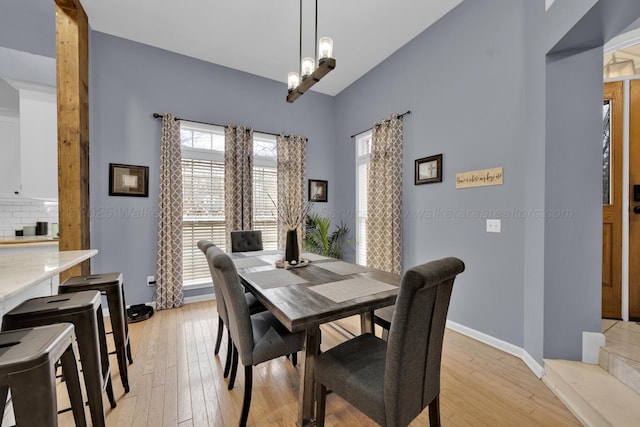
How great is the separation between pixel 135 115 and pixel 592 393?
4879 mm

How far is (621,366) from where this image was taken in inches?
64.8

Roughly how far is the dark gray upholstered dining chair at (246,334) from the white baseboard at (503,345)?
1843mm

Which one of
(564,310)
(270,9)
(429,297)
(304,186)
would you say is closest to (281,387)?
(429,297)

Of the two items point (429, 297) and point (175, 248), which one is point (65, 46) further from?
point (429, 297)

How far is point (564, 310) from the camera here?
1.88 metres

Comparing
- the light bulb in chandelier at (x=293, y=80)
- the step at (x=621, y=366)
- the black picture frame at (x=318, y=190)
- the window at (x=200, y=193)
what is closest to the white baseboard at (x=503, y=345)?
the step at (x=621, y=366)

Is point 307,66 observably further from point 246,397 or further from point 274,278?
point 246,397

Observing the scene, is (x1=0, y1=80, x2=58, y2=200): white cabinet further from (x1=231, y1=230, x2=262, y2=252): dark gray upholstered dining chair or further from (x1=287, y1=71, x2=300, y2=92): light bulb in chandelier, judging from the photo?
(x1=287, y1=71, x2=300, y2=92): light bulb in chandelier

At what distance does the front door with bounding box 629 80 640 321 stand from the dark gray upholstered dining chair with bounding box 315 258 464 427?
2.51 meters

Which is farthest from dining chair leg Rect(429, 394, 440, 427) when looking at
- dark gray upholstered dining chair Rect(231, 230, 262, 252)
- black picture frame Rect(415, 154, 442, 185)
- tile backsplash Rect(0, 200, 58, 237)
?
tile backsplash Rect(0, 200, 58, 237)

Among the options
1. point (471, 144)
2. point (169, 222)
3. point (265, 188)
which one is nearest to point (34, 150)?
point (169, 222)

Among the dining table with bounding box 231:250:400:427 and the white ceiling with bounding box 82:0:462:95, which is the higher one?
the white ceiling with bounding box 82:0:462:95

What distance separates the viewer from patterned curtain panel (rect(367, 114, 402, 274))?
327cm

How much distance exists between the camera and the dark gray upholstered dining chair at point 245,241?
3.05m
